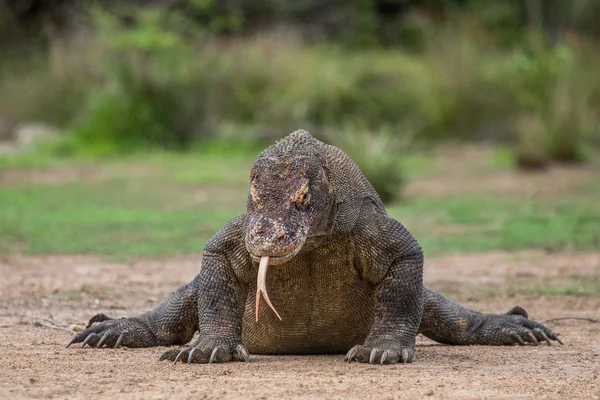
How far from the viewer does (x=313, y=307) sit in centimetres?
557

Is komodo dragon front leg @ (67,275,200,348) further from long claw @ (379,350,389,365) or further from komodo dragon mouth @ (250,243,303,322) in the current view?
komodo dragon mouth @ (250,243,303,322)

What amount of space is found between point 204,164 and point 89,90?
662 cm

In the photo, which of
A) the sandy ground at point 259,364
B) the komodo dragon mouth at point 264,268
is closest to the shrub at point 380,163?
the sandy ground at point 259,364

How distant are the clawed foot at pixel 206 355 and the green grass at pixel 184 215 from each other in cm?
559

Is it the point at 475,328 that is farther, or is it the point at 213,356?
the point at 475,328

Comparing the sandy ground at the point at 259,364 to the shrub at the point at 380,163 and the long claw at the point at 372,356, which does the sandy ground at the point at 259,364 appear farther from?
the shrub at the point at 380,163

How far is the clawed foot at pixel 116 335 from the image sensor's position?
238 inches

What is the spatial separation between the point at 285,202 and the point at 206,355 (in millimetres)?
846

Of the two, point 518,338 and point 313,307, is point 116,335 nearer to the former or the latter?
point 313,307

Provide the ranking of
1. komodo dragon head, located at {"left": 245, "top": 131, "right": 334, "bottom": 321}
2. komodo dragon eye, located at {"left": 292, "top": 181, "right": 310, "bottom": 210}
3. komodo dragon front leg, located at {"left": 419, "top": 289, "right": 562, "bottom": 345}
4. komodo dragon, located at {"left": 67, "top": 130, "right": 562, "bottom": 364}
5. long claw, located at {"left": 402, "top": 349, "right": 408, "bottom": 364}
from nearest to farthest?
1. komodo dragon head, located at {"left": 245, "top": 131, "right": 334, "bottom": 321}
2. komodo dragon eye, located at {"left": 292, "top": 181, "right": 310, "bottom": 210}
3. komodo dragon, located at {"left": 67, "top": 130, "right": 562, "bottom": 364}
4. long claw, located at {"left": 402, "top": 349, "right": 408, "bottom": 364}
5. komodo dragon front leg, located at {"left": 419, "top": 289, "right": 562, "bottom": 345}

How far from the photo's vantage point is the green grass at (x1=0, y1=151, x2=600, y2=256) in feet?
38.5

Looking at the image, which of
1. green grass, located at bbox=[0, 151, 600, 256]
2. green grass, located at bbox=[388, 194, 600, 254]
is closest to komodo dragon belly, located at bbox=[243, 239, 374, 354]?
green grass, located at bbox=[0, 151, 600, 256]

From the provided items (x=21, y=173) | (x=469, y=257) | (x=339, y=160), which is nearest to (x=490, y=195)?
(x=469, y=257)

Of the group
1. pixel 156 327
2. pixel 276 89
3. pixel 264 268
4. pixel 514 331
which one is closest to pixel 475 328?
pixel 514 331
